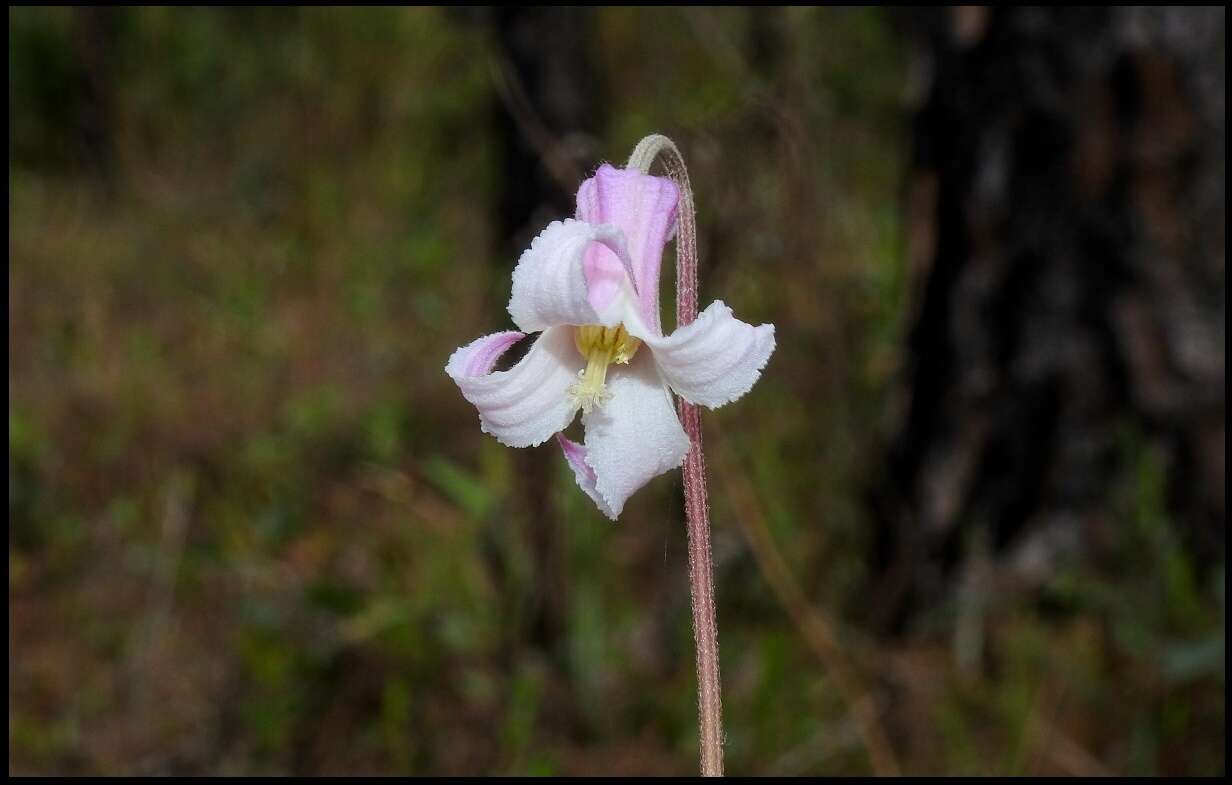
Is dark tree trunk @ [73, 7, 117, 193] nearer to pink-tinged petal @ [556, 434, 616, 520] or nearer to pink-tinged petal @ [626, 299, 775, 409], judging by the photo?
pink-tinged petal @ [556, 434, 616, 520]

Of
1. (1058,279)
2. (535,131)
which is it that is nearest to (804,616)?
(1058,279)

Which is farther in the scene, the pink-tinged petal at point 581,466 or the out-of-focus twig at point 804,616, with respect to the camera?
the out-of-focus twig at point 804,616

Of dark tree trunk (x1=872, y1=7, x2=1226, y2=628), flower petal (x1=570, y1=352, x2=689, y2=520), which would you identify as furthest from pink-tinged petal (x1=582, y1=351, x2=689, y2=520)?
dark tree trunk (x1=872, y1=7, x2=1226, y2=628)

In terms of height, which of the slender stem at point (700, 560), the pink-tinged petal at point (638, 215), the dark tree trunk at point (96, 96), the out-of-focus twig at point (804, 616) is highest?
the dark tree trunk at point (96, 96)

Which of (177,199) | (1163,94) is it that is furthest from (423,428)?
(177,199)

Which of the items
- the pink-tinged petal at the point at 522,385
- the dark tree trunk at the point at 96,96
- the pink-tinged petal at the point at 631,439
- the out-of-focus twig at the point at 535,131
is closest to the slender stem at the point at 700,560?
the pink-tinged petal at the point at 631,439

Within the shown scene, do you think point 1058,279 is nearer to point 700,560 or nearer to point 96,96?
point 700,560

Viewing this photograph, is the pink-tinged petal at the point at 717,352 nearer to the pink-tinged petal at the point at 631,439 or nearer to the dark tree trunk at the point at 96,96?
the pink-tinged petal at the point at 631,439
